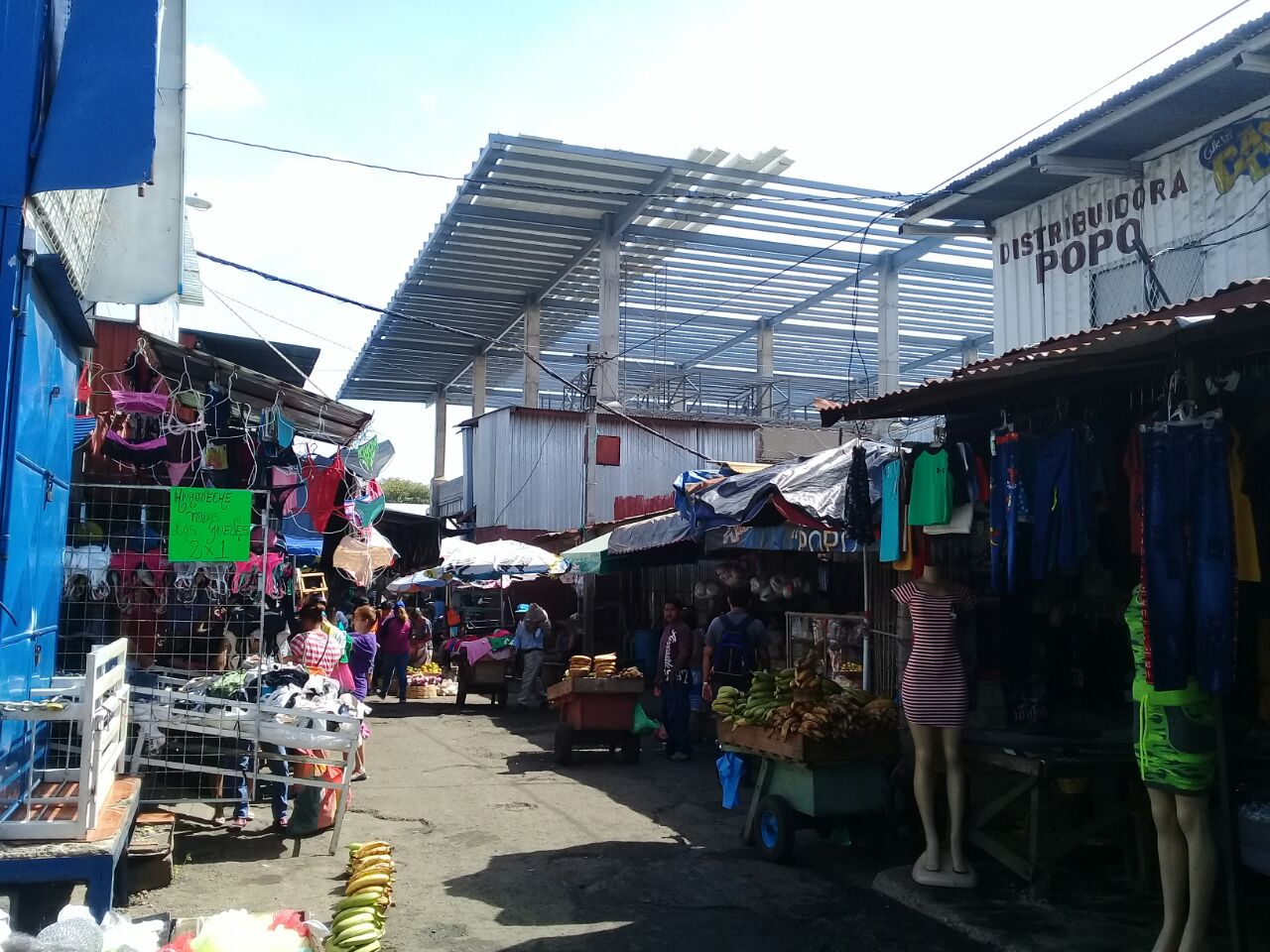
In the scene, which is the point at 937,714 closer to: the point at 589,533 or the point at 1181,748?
the point at 1181,748

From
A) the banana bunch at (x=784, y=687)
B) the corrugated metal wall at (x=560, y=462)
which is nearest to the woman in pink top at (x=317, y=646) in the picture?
the banana bunch at (x=784, y=687)

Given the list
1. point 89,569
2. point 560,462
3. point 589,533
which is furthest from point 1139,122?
point 560,462

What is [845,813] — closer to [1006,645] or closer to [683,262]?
[1006,645]

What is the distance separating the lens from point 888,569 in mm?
10102

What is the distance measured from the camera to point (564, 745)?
12.6 m

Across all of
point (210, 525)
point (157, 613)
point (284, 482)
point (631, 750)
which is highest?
point (284, 482)

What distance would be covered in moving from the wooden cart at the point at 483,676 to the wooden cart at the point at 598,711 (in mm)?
6350

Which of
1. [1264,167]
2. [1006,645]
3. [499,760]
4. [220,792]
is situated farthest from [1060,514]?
[499,760]

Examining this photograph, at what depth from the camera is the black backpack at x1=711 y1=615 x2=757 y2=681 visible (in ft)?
36.7

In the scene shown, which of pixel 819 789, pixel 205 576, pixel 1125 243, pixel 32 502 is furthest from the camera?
pixel 1125 243

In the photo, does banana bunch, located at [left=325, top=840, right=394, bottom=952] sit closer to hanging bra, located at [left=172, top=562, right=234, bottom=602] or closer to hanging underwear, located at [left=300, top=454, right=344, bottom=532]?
hanging bra, located at [left=172, top=562, right=234, bottom=602]

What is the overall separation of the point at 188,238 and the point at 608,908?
12.8 metres

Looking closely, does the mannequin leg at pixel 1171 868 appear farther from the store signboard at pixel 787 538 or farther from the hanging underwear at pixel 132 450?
the hanging underwear at pixel 132 450

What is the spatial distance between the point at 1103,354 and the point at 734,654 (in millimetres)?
6267
